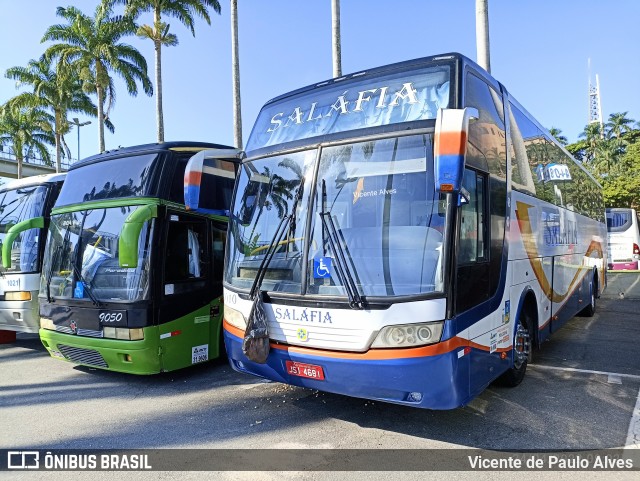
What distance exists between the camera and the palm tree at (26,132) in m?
35.2

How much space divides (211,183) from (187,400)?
3.04 metres

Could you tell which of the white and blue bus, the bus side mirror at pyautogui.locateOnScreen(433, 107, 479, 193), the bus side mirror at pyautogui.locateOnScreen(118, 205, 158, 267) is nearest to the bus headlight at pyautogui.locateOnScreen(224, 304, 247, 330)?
the white and blue bus

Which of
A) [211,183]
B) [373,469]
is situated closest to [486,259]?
[373,469]

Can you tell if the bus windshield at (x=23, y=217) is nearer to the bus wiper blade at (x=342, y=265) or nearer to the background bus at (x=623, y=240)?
the bus wiper blade at (x=342, y=265)

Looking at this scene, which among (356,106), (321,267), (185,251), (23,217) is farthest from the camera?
(23,217)

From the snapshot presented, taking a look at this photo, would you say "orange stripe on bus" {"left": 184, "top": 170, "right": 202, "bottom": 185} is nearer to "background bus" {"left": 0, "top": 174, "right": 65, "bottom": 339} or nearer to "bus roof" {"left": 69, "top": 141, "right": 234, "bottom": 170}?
"bus roof" {"left": 69, "top": 141, "right": 234, "bottom": 170}

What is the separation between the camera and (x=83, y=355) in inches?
239

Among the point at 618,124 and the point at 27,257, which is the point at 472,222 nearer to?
the point at 27,257

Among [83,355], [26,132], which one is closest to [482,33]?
[83,355]

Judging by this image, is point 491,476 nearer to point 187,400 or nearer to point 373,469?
point 373,469

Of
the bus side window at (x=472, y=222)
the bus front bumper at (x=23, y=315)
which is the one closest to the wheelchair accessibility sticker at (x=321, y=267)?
the bus side window at (x=472, y=222)

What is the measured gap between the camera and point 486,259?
171 inches

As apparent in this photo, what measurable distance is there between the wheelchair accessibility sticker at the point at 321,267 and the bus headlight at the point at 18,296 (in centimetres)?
579

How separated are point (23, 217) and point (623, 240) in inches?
720
